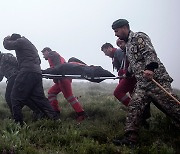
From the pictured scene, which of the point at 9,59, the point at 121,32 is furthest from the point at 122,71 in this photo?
the point at 9,59

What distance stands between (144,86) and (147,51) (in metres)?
0.72

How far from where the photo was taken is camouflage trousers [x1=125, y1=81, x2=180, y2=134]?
6.09 m

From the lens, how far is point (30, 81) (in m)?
8.14

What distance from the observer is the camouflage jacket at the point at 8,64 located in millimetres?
8930

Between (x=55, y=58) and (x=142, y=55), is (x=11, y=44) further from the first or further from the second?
(x=142, y=55)

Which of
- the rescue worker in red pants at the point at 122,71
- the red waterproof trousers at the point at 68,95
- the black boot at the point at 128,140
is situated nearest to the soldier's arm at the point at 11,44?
the red waterproof trousers at the point at 68,95

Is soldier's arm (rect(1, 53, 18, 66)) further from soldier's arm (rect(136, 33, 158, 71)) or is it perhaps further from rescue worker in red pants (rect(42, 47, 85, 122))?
soldier's arm (rect(136, 33, 158, 71))

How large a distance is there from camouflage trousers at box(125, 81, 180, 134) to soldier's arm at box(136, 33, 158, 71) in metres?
0.40

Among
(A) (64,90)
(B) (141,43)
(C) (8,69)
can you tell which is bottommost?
(A) (64,90)

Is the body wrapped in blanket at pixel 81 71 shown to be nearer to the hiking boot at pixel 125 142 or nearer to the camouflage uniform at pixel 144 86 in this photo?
the camouflage uniform at pixel 144 86

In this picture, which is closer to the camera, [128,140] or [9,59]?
[128,140]

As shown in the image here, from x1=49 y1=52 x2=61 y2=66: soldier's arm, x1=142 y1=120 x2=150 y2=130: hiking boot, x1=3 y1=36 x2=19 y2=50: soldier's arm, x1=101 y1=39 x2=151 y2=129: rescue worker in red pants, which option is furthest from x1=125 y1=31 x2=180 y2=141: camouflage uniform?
x1=49 y1=52 x2=61 y2=66: soldier's arm

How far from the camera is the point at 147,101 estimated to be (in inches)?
253

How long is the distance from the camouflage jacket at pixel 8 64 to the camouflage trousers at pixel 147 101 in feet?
13.1
